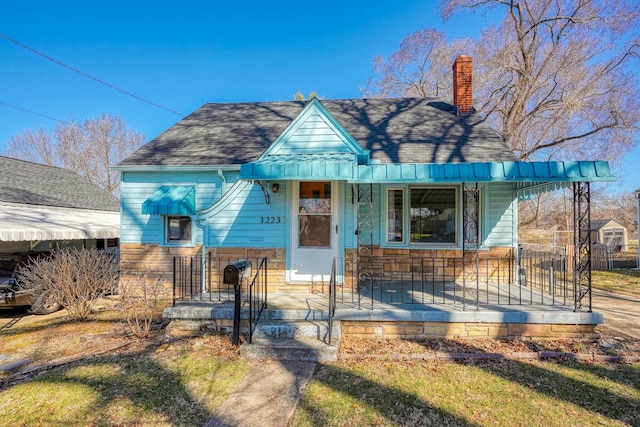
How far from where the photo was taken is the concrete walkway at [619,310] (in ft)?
21.0

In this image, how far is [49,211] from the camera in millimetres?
13258

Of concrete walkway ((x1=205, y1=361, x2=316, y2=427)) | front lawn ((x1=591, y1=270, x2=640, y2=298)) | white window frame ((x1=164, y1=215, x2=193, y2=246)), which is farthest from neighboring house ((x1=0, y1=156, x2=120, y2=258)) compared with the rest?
front lawn ((x1=591, y1=270, x2=640, y2=298))

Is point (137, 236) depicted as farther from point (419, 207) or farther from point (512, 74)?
point (512, 74)

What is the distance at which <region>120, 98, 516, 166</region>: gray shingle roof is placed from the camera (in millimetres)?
8711

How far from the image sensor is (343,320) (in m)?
5.61

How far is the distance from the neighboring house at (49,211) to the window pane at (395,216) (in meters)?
9.63

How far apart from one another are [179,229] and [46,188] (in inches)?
395

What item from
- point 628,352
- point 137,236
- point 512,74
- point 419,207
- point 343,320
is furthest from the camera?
point 512,74

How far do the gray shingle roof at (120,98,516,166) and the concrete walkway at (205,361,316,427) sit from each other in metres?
5.65

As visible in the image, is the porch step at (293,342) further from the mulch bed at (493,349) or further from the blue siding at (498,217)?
the blue siding at (498,217)

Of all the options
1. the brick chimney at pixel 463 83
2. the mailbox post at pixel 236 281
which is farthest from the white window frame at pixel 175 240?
the brick chimney at pixel 463 83

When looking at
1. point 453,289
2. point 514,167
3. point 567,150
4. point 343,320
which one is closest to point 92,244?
point 343,320

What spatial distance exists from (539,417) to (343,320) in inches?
115

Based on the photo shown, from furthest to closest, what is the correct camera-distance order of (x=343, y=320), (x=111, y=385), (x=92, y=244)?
(x=92, y=244) → (x=343, y=320) → (x=111, y=385)
